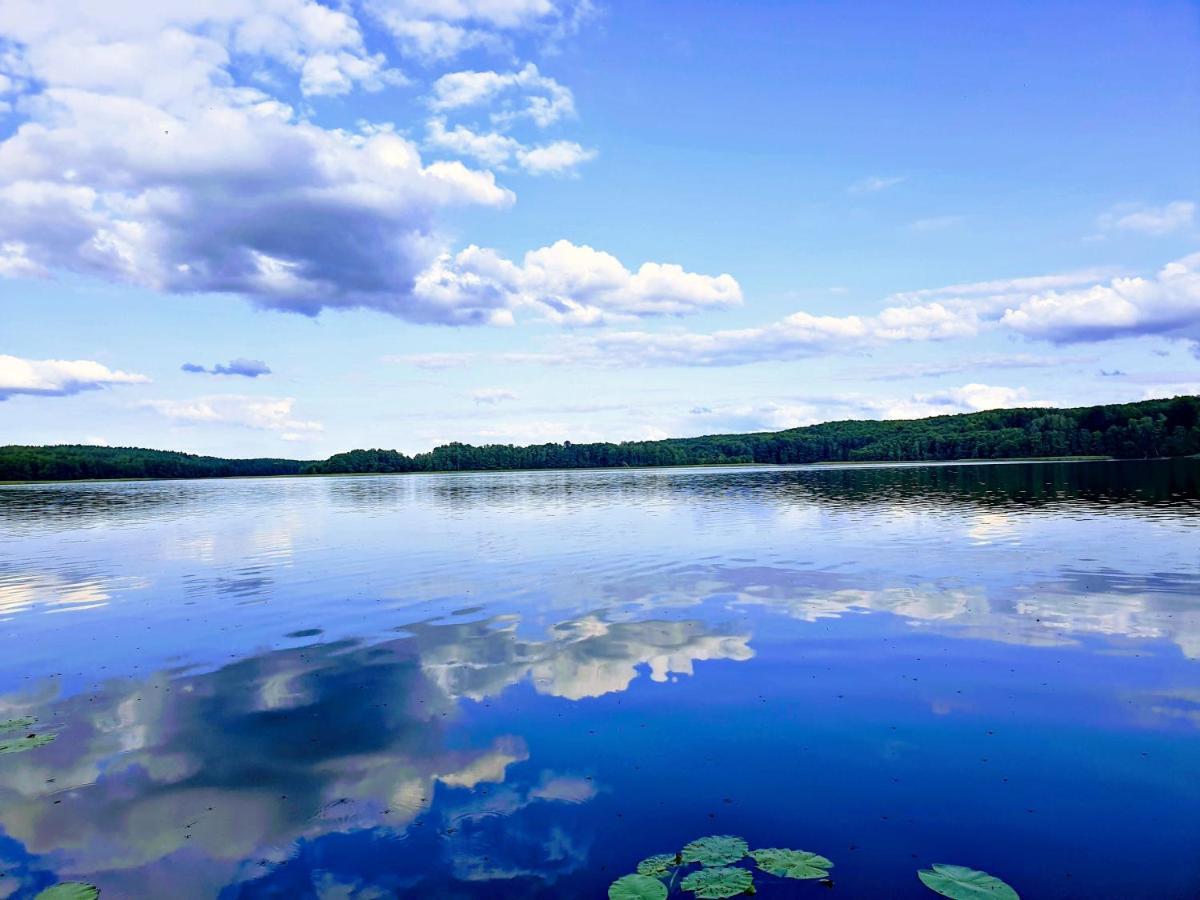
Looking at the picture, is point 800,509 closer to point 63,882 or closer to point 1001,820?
point 1001,820

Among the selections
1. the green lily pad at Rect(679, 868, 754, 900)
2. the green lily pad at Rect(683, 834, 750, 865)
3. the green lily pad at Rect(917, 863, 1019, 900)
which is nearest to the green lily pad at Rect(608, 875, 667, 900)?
the green lily pad at Rect(679, 868, 754, 900)

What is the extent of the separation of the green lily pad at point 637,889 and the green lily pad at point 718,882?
1.13ft

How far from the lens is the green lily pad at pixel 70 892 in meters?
9.20

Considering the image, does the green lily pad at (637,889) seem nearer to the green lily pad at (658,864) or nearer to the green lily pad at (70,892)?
the green lily pad at (658,864)

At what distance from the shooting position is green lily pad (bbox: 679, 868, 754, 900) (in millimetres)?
8883

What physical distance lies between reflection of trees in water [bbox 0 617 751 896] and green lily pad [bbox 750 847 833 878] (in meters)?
2.39

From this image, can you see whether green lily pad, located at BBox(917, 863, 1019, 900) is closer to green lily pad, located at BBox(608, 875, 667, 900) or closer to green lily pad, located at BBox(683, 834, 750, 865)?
green lily pad, located at BBox(683, 834, 750, 865)

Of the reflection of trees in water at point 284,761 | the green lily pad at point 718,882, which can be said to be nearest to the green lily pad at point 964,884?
the green lily pad at point 718,882

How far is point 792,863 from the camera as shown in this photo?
31.1 feet

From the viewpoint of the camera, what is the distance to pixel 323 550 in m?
43.5

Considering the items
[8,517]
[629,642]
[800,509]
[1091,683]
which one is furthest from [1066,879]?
[8,517]

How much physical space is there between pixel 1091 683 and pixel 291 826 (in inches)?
634

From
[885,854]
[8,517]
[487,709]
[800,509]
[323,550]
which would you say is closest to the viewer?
[885,854]

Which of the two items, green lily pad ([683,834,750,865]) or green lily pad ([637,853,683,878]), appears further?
green lily pad ([683,834,750,865])
